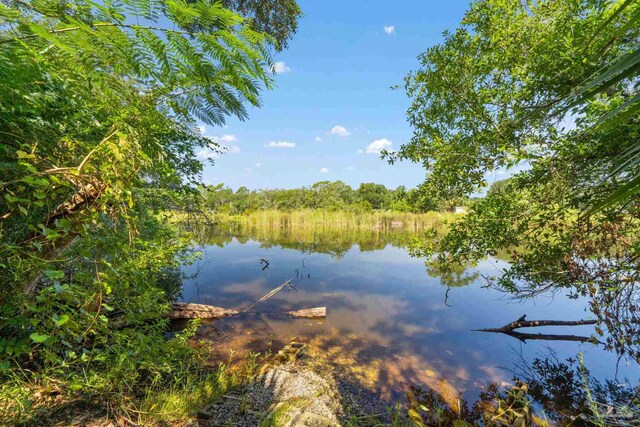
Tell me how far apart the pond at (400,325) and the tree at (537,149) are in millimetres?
1276

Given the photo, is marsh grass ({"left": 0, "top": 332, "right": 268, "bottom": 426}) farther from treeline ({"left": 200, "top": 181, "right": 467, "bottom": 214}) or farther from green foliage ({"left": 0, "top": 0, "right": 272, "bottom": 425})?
treeline ({"left": 200, "top": 181, "right": 467, "bottom": 214})

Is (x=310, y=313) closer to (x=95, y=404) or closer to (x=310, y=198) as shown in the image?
(x=95, y=404)

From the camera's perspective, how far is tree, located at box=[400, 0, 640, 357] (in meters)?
3.04

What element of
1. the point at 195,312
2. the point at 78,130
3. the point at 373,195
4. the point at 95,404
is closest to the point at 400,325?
the point at 195,312

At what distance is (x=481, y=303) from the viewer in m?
7.80

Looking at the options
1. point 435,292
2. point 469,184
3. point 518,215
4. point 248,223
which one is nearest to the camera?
point 518,215

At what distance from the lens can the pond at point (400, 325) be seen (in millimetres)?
4465

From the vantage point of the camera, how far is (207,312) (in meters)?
6.13

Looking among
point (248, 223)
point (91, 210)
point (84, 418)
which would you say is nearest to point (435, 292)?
point (84, 418)

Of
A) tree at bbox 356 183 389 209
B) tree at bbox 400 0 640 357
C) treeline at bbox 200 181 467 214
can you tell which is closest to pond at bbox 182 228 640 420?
tree at bbox 400 0 640 357

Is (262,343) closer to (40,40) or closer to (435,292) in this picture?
(40,40)

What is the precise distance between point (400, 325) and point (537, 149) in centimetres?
452

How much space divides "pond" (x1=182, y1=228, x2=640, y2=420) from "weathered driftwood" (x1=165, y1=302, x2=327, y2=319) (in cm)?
23

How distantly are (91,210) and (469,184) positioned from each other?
4.25 metres
